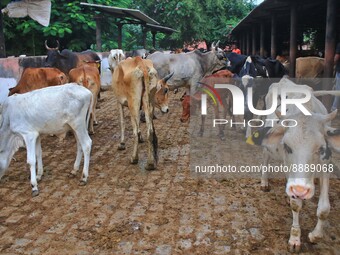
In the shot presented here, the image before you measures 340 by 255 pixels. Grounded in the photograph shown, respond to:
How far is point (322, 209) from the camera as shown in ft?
13.4

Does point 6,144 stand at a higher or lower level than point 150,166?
higher

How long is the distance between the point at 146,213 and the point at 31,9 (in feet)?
30.9

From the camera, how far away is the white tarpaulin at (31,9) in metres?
12.0

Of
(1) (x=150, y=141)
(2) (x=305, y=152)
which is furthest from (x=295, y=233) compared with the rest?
(1) (x=150, y=141)

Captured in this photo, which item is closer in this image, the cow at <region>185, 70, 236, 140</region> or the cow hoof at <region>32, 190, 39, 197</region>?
the cow hoof at <region>32, 190, 39, 197</region>

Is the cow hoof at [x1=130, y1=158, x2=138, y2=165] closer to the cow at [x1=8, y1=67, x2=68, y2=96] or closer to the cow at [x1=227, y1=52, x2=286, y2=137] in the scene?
the cow at [x1=227, y1=52, x2=286, y2=137]

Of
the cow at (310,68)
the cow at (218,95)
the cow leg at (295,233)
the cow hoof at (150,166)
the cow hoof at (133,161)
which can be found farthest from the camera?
the cow at (310,68)

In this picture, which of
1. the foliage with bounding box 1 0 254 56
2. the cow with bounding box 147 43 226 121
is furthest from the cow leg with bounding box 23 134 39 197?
the foliage with bounding box 1 0 254 56

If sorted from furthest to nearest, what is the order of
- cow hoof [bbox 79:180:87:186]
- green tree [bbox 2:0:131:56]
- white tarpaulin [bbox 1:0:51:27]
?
green tree [bbox 2:0:131:56] < white tarpaulin [bbox 1:0:51:27] < cow hoof [bbox 79:180:87:186]

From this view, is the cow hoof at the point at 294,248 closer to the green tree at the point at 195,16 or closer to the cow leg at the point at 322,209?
the cow leg at the point at 322,209

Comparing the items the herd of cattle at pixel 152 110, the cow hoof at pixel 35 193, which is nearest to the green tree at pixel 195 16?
the herd of cattle at pixel 152 110

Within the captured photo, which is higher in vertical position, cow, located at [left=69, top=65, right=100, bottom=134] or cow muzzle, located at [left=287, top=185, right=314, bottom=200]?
cow, located at [left=69, top=65, right=100, bottom=134]

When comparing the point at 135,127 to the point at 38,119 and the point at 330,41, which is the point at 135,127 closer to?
the point at 38,119

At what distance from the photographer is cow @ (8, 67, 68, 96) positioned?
841cm
